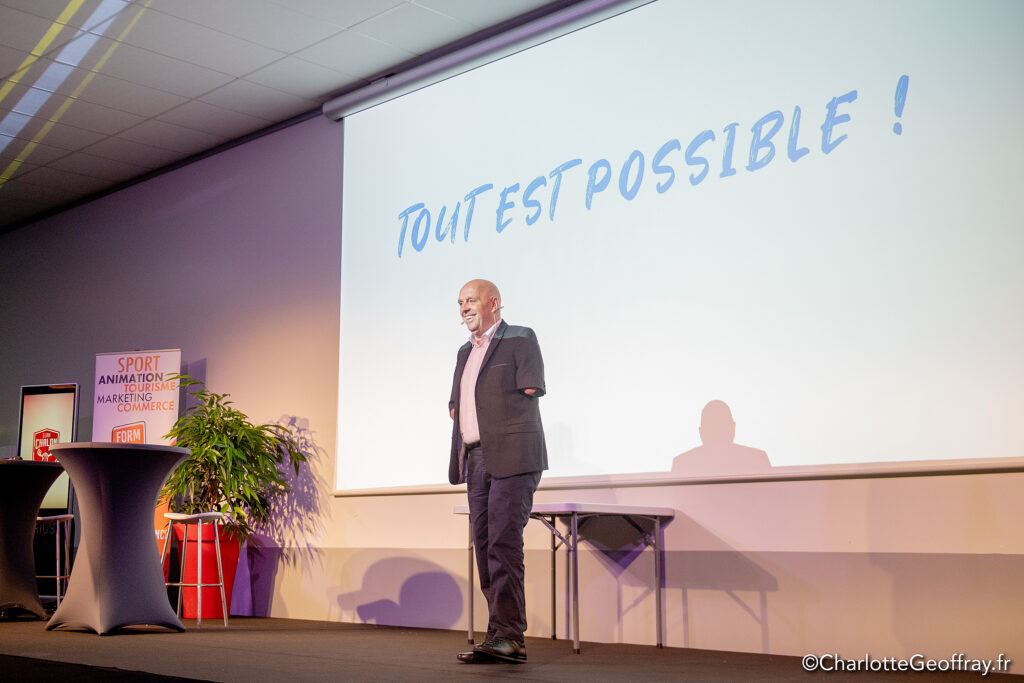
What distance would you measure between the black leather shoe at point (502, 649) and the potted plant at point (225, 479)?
2.85m

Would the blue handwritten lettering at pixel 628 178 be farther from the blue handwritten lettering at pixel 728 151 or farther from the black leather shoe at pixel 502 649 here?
the black leather shoe at pixel 502 649

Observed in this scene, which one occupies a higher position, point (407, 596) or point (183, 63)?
point (183, 63)

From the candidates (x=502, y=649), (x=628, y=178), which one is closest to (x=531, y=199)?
(x=628, y=178)

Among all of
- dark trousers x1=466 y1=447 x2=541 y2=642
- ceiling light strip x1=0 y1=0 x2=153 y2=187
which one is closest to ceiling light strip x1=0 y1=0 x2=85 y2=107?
ceiling light strip x1=0 y1=0 x2=153 y2=187

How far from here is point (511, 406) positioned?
3672mm

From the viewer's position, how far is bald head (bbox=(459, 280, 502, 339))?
3.86 meters

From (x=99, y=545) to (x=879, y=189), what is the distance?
3.67 meters

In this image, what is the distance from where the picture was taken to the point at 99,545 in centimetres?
446

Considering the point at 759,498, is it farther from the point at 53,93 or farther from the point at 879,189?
the point at 53,93

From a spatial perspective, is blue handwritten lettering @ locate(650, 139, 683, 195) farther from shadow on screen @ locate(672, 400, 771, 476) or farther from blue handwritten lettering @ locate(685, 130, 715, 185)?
shadow on screen @ locate(672, 400, 771, 476)

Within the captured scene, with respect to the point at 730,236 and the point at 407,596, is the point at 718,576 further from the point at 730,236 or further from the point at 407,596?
the point at 407,596

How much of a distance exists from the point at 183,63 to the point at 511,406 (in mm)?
3706

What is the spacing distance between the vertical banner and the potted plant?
24.2 inches

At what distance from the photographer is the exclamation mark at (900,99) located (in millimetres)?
3932
